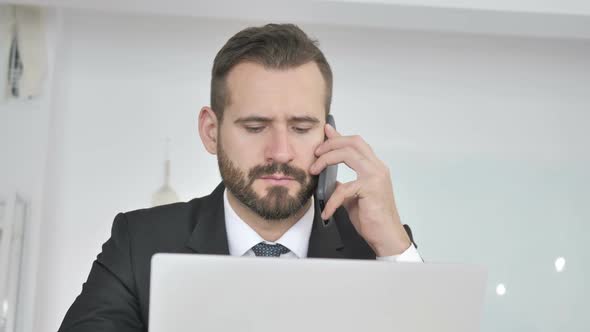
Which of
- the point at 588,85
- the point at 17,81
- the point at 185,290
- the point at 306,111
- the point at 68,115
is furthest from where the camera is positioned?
the point at 588,85

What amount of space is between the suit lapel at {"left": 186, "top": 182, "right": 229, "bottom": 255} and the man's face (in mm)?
127

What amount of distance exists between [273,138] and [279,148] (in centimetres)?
6

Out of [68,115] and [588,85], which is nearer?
[68,115]

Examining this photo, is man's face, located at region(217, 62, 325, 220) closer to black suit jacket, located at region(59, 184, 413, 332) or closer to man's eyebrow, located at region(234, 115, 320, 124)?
man's eyebrow, located at region(234, 115, 320, 124)

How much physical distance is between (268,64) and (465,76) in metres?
2.80

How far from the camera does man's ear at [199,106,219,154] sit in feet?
7.20

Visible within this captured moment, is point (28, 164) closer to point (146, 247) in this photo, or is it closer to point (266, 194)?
point (146, 247)

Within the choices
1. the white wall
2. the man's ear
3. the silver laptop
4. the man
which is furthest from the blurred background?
the silver laptop

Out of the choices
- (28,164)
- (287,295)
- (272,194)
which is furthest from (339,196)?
(28,164)

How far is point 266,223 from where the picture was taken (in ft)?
6.72

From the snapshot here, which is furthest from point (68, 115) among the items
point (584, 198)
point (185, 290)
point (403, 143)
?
point (185, 290)

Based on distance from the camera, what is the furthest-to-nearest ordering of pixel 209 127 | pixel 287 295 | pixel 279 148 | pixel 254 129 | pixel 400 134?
pixel 400 134 < pixel 209 127 < pixel 254 129 < pixel 279 148 < pixel 287 295

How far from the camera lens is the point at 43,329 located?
163 inches

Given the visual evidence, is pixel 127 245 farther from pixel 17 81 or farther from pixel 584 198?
pixel 584 198
